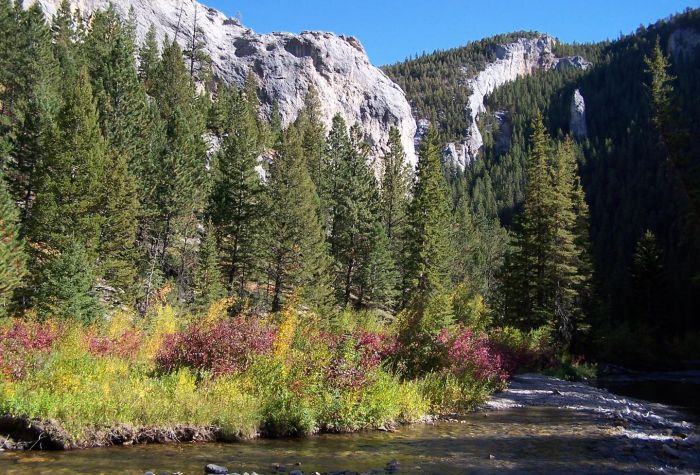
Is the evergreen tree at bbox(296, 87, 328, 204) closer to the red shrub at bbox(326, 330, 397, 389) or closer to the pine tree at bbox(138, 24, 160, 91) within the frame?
the pine tree at bbox(138, 24, 160, 91)

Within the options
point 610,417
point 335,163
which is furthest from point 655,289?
point 610,417

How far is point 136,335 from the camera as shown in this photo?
17.9 metres

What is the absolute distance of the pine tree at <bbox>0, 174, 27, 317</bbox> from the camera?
2335 centimetres

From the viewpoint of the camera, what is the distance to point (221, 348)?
1422 cm

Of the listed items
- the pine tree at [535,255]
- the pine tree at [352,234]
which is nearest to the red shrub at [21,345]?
the pine tree at [535,255]

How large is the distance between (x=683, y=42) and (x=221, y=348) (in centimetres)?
22885

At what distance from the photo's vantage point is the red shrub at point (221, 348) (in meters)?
14.1

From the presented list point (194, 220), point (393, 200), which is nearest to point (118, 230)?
point (194, 220)

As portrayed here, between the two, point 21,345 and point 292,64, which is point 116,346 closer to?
point 21,345

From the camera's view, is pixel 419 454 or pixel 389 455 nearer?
pixel 389 455

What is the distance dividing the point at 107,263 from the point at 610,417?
98.7ft

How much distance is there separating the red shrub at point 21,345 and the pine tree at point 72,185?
17.5 m

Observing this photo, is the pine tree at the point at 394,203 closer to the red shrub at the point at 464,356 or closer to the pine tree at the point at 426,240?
the pine tree at the point at 426,240

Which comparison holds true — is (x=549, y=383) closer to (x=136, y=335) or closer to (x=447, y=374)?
(x=447, y=374)
